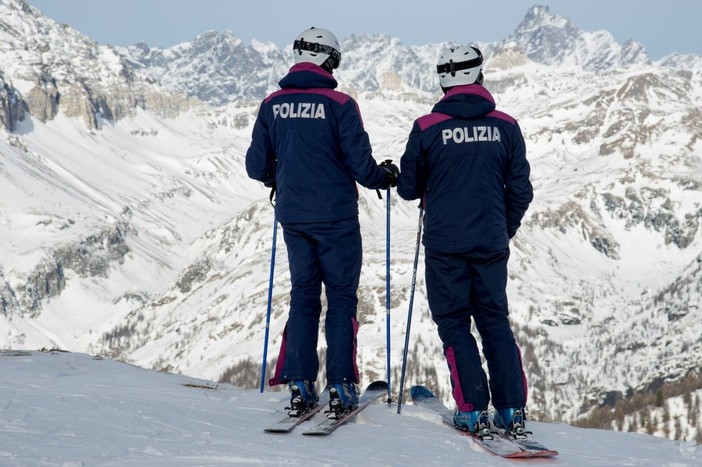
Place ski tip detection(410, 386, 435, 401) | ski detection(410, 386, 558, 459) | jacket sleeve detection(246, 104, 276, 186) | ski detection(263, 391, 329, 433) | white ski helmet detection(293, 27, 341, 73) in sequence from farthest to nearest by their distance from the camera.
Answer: ski tip detection(410, 386, 435, 401), jacket sleeve detection(246, 104, 276, 186), white ski helmet detection(293, 27, 341, 73), ski detection(263, 391, 329, 433), ski detection(410, 386, 558, 459)

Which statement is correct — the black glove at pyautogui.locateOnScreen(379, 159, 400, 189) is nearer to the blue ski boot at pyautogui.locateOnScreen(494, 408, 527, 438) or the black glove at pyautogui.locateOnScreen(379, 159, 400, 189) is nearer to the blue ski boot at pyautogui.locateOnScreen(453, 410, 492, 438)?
the blue ski boot at pyautogui.locateOnScreen(453, 410, 492, 438)

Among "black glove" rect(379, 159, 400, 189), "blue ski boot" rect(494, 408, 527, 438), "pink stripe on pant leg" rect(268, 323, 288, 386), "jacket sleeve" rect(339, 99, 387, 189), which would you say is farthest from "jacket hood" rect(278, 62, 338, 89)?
"blue ski boot" rect(494, 408, 527, 438)

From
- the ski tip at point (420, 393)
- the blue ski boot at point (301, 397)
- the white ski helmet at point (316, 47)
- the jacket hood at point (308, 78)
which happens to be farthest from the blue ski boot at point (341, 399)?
the white ski helmet at point (316, 47)

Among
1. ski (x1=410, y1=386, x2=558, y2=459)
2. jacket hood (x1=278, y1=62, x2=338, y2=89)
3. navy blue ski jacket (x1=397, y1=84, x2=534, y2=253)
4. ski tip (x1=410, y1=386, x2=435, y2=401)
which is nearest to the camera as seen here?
ski (x1=410, y1=386, x2=558, y2=459)

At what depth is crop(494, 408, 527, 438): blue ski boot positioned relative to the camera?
9.23 meters

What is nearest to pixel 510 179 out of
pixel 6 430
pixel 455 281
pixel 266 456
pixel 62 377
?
pixel 455 281

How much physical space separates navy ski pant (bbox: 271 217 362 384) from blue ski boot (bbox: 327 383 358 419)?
3.9 inches

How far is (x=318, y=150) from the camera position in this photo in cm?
1023

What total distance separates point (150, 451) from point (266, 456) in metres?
1.05

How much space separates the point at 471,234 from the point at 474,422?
88.4 inches

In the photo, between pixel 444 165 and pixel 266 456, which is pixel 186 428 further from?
pixel 444 165

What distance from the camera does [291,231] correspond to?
1035 centimetres

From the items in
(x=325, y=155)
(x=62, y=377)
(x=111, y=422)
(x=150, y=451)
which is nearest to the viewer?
(x=150, y=451)

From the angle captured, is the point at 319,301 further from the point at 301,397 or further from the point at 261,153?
the point at 261,153
